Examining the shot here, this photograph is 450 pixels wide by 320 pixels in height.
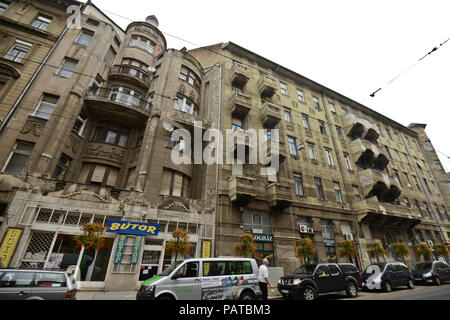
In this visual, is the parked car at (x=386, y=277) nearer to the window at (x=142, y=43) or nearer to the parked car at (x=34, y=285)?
the parked car at (x=34, y=285)

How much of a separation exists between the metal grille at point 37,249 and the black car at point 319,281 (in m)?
12.6

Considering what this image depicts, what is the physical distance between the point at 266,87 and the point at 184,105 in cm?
950

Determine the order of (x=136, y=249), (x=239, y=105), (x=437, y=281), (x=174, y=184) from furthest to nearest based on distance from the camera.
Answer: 1. (x=239, y=105)
2. (x=174, y=184)
3. (x=437, y=281)
4. (x=136, y=249)

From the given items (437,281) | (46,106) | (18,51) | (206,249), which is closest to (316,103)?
(437,281)

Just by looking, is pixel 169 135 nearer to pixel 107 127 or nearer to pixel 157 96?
pixel 157 96

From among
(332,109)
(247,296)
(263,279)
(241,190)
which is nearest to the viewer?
(263,279)

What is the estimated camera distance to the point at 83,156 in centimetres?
1468

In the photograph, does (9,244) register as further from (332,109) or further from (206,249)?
(332,109)

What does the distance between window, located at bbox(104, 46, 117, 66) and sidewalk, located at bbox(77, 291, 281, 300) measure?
60.7 ft

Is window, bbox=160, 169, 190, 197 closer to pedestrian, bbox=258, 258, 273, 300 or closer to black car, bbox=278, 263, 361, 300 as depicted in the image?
pedestrian, bbox=258, 258, 273, 300

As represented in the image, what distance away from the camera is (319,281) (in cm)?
1023

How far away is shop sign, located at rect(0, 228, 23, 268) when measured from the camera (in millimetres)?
9534

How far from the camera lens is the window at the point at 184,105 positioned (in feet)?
58.4

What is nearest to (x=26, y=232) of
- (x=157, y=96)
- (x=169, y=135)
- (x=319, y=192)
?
(x=169, y=135)
